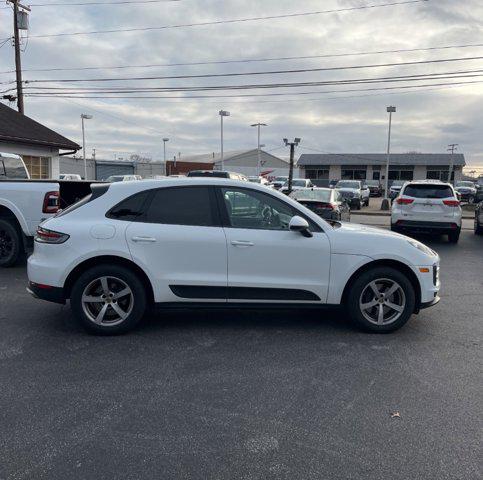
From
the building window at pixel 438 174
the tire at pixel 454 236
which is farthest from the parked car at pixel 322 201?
the building window at pixel 438 174

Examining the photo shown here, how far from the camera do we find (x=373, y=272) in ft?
16.9

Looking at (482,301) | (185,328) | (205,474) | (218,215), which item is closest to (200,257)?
(218,215)

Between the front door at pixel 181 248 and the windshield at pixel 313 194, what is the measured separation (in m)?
7.98

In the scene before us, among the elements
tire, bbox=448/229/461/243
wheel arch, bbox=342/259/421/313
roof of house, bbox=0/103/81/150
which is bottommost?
tire, bbox=448/229/461/243

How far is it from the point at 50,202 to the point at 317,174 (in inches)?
2436

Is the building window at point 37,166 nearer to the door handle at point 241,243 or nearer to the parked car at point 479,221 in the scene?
the parked car at point 479,221

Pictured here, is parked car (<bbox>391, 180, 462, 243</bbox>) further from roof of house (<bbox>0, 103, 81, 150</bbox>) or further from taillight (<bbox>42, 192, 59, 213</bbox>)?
roof of house (<bbox>0, 103, 81, 150</bbox>)

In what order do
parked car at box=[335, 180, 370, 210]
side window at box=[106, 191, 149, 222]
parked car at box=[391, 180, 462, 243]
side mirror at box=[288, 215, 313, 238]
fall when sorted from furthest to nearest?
parked car at box=[335, 180, 370, 210], parked car at box=[391, 180, 462, 243], side window at box=[106, 191, 149, 222], side mirror at box=[288, 215, 313, 238]

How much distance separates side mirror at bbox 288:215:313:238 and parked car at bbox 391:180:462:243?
860 centimetres

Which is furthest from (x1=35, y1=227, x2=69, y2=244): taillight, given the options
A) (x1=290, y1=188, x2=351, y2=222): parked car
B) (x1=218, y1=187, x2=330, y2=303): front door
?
(x1=290, y1=188, x2=351, y2=222): parked car

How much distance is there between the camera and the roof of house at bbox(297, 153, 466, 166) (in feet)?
206

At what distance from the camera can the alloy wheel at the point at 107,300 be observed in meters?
4.98

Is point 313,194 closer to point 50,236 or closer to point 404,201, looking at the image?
point 404,201

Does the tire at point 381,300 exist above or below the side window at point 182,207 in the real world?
below
